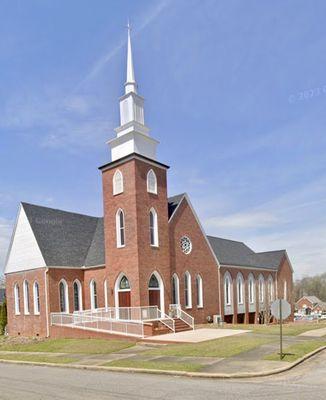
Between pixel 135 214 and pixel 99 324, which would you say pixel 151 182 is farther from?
pixel 99 324

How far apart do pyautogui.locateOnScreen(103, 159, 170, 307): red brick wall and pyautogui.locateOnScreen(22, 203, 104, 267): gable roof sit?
377cm

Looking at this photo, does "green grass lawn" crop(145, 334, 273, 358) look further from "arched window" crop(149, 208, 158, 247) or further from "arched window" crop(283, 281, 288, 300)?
"arched window" crop(283, 281, 288, 300)

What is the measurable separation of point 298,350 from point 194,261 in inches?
711

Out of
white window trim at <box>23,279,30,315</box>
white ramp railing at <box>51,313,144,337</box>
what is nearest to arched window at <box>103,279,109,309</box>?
white ramp railing at <box>51,313,144,337</box>

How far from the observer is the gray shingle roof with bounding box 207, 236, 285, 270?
41.1 meters

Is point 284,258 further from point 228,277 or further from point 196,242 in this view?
point 196,242

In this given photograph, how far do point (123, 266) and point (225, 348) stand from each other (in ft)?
40.8

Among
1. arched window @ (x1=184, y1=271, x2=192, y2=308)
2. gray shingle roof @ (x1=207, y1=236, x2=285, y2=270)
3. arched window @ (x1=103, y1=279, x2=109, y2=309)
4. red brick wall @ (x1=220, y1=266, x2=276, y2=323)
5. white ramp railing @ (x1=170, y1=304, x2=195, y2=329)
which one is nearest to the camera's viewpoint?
white ramp railing @ (x1=170, y1=304, x2=195, y2=329)

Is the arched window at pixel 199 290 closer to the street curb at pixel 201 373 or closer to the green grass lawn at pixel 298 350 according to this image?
the green grass lawn at pixel 298 350

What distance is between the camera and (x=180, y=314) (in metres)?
30.6

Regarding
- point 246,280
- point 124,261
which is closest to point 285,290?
point 246,280

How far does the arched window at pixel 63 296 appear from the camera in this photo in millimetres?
32562

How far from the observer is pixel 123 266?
29328mm

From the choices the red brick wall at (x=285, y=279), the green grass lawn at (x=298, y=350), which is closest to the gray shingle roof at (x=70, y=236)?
the red brick wall at (x=285, y=279)
